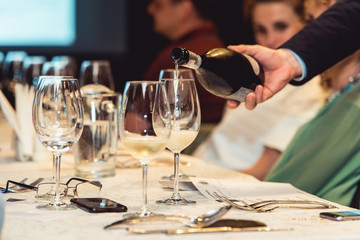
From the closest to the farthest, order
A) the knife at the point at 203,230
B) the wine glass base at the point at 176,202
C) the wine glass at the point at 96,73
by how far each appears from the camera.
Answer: the knife at the point at 203,230, the wine glass base at the point at 176,202, the wine glass at the point at 96,73

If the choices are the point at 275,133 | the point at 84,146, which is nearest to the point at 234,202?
the point at 84,146

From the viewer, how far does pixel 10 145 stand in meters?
1.98

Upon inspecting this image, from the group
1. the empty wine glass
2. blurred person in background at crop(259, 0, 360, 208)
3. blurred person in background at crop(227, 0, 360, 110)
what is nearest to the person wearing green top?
blurred person in background at crop(259, 0, 360, 208)

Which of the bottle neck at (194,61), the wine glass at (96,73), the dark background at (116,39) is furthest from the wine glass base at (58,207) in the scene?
the dark background at (116,39)

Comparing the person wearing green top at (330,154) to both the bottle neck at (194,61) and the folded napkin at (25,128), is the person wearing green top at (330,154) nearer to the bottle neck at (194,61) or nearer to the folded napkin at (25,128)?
the bottle neck at (194,61)

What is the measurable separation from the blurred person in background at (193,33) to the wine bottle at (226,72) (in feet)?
5.23

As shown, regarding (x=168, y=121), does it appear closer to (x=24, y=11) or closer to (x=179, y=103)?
(x=179, y=103)

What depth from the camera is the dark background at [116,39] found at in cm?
645

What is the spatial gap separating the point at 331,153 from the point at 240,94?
431 mm

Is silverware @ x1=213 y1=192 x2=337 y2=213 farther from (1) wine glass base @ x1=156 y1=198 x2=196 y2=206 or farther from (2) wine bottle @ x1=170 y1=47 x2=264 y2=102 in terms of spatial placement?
(2) wine bottle @ x1=170 y1=47 x2=264 y2=102

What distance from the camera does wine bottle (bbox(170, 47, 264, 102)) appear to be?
1.35m

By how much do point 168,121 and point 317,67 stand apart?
750 mm

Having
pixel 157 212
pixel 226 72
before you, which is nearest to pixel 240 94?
pixel 226 72

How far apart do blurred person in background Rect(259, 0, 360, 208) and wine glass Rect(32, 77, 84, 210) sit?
790 millimetres
